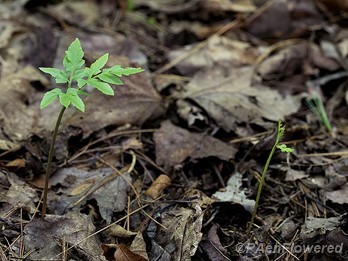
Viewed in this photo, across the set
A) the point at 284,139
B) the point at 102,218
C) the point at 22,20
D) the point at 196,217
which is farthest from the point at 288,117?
the point at 22,20

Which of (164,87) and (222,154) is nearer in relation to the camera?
(222,154)

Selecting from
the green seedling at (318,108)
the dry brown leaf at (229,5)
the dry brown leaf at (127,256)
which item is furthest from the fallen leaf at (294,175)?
the dry brown leaf at (229,5)

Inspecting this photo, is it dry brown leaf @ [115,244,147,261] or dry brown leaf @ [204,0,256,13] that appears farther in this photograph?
dry brown leaf @ [204,0,256,13]

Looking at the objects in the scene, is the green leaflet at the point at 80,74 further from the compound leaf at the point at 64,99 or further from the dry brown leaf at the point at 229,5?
the dry brown leaf at the point at 229,5

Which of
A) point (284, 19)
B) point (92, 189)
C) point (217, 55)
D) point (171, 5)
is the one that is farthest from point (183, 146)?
point (171, 5)

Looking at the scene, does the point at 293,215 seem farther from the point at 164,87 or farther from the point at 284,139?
the point at 164,87

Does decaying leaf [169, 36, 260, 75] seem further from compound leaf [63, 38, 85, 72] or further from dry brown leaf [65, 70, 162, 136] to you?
compound leaf [63, 38, 85, 72]

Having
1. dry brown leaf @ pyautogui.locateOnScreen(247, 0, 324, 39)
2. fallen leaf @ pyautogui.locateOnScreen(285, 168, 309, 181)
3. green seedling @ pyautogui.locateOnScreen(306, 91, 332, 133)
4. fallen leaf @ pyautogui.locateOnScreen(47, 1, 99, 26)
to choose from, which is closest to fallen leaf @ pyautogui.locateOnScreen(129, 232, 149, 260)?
fallen leaf @ pyautogui.locateOnScreen(285, 168, 309, 181)
